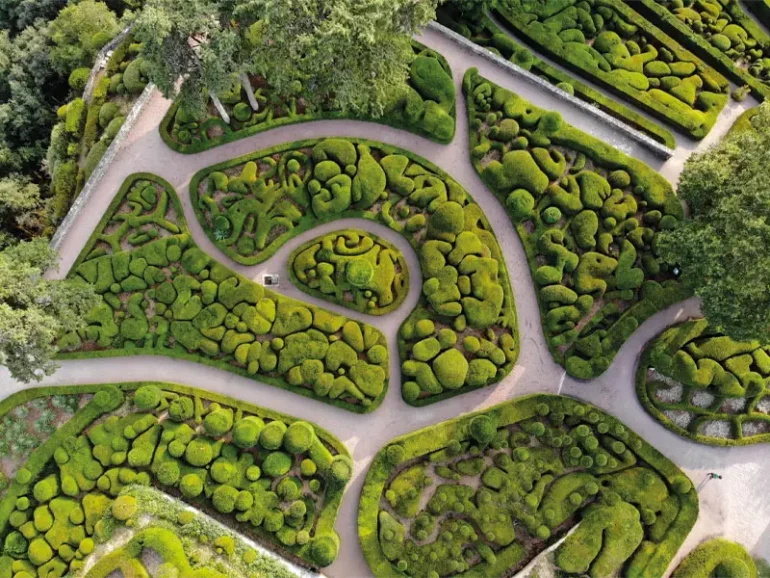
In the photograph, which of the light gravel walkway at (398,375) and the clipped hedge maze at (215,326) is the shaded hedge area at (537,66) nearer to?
the light gravel walkway at (398,375)

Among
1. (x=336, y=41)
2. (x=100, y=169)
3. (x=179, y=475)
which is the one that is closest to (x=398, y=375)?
(x=179, y=475)

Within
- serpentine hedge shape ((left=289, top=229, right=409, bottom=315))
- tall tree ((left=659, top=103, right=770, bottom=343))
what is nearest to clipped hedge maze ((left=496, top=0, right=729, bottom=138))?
tall tree ((left=659, top=103, right=770, bottom=343))

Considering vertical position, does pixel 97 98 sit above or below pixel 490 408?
above

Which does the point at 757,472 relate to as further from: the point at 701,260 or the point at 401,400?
the point at 401,400

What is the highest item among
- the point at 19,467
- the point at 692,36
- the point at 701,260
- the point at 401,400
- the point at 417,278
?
the point at 692,36

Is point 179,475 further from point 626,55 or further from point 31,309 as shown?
point 626,55

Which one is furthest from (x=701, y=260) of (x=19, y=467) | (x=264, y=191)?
(x=19, y=467)
